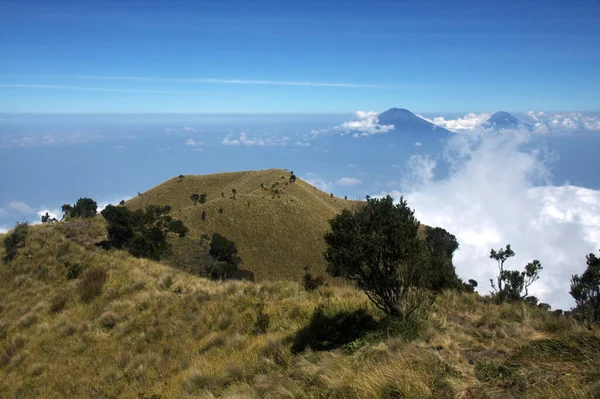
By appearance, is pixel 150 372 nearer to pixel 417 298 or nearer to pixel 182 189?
pixel 417 298

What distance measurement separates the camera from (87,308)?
13.9 meters

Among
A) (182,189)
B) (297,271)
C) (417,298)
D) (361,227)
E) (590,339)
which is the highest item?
(361,227)

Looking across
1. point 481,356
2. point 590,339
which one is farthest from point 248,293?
point 590,339

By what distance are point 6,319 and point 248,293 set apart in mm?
10096

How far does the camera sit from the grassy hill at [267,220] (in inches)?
2339

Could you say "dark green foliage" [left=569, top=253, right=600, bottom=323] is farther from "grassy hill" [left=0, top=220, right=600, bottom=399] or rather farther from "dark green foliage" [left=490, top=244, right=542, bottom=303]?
"dark green foliage" [left=490, top=244, right=542, bottom=303]

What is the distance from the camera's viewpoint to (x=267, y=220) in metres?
69.8

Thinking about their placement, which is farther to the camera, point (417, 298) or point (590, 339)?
point (417, 298)

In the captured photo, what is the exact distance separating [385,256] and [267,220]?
62.2 metres

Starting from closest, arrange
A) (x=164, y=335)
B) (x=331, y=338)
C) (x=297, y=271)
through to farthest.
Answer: (x=331, y=338) < (x=164, y=335) < (x=297, y=271)

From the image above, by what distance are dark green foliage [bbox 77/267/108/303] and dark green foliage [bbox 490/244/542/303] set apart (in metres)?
15.1

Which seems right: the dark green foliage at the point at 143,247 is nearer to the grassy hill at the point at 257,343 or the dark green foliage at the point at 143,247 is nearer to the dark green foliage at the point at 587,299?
the grassy hill at the point at 257,343

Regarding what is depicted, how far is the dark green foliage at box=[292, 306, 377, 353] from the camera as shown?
8.03 metres

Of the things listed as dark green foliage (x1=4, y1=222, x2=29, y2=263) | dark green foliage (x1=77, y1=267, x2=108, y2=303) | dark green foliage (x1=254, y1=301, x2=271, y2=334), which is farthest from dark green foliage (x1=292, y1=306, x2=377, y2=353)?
dark green foliage (x1=4, y1=222, x2=29, y2=263)
